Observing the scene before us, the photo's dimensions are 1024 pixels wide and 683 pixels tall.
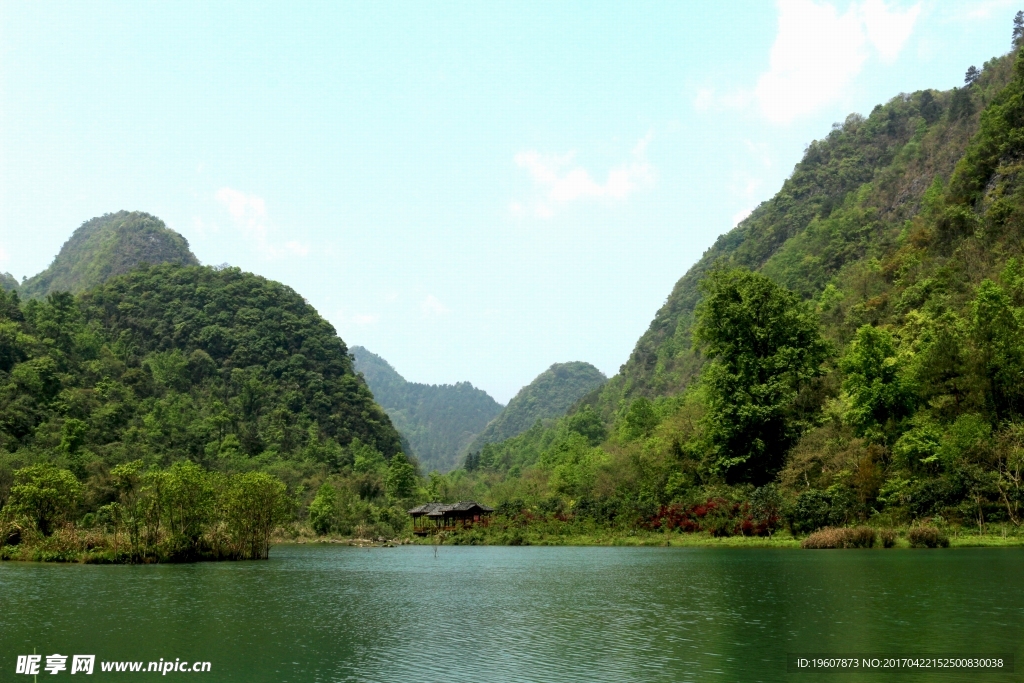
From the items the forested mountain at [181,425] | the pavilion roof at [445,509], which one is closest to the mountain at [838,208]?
the pavilion roof at [445,509]

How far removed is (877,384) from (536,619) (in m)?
32.8

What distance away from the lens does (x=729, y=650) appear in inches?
591

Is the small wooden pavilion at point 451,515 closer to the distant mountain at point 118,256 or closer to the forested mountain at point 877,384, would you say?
the forested mountain at point 877,384

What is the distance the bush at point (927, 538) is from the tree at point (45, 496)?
42047 millimetres

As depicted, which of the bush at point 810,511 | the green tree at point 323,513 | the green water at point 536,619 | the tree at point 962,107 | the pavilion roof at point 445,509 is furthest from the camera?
the tree at point 962,107

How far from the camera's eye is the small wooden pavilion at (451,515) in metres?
69.5

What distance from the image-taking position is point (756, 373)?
55.0m

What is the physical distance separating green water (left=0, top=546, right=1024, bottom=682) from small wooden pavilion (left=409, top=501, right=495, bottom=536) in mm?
36719

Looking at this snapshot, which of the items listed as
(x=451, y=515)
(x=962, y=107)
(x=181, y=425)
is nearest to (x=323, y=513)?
(x=451, y=515)

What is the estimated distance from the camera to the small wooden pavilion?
228 feet

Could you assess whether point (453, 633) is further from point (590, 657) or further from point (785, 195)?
point (785, 195)

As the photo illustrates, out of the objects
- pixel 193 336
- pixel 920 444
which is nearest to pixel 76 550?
pixel 920 444

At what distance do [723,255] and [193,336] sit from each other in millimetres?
92822

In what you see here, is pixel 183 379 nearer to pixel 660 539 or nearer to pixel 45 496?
pixel 45 496
